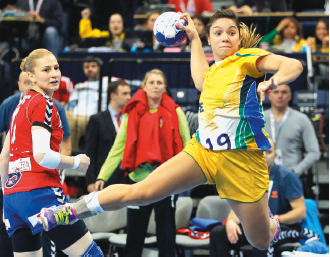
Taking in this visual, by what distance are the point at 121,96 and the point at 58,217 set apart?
10.6ft

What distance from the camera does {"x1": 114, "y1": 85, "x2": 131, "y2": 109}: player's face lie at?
6.72 m

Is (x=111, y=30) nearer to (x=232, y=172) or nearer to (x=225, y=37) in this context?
(x=225, y=37)

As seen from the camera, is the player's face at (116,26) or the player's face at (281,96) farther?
the player's face at (116,26)

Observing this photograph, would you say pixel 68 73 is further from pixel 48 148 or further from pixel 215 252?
pixel 48 148

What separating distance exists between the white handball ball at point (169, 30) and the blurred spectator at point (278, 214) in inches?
81.9

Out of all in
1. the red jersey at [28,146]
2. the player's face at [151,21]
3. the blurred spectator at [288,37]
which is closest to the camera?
the red jersey at [28,146]

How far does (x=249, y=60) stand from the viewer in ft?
12.3

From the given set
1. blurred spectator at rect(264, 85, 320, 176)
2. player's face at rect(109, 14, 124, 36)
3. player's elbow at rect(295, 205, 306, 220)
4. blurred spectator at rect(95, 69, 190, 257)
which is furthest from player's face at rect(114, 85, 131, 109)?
player's face at rect(109, 14, 124, 36)

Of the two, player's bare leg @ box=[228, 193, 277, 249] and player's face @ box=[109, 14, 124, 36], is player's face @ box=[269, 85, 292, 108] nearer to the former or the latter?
player's bare leg @ box=[228, 193, 277, 249]

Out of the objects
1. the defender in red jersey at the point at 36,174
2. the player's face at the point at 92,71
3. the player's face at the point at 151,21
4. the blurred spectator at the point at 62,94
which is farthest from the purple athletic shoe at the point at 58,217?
the player's face at the point at 151,21

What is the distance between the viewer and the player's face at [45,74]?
4023mm

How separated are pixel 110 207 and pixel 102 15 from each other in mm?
9637

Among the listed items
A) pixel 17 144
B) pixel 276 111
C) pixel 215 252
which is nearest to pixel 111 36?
pixel 276 111

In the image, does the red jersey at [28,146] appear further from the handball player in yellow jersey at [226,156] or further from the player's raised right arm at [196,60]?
the player's raised right arm at [196,60]
